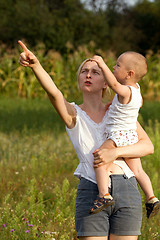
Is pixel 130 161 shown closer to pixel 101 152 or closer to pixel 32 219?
pixel 101 152

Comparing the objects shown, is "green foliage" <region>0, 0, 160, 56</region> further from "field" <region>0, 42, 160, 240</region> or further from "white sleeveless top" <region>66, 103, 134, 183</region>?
"white sleeveless top" <region>66, 103, 134, 183</region>

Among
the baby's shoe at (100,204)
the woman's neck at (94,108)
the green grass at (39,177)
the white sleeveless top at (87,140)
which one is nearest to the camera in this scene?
the baby's shoe at (100,204)

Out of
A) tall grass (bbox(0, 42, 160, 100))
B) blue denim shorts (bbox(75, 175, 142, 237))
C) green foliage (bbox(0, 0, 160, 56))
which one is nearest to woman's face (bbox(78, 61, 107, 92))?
blue denim shorts (bbox(75, 175, 142, 237))

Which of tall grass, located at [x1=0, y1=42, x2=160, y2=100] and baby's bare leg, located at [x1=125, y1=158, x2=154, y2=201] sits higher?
tall grass, located at [x1=0, y1=42, x2=160, y2=100]

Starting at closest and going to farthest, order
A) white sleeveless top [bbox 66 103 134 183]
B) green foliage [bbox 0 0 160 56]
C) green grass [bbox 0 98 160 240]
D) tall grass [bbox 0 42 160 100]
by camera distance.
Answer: white sleeveless top [bbox 66 103 134 183]
green grass [bbox 0 98 160 240]
tall grass [bbox 0 42 160 100]
green foliage [bbox 0 0 160 56]

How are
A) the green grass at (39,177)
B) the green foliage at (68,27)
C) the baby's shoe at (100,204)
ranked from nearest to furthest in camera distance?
1. the baby's shoe at (100,204)
2. the green grass at (39,177)
3. the green foliage at (68,27)

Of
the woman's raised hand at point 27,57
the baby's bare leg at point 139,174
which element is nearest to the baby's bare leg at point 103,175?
the baby's bare leg at point 139,174

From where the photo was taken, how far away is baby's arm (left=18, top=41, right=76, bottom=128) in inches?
87.2

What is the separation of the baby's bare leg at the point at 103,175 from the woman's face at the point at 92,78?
0.36 metres

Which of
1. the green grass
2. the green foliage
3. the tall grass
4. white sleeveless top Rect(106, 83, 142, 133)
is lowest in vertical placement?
the green grass

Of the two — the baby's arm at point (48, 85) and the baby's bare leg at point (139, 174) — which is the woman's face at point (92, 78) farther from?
the baby's bare leg at point (139, 174)

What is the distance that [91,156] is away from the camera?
7.72 ft

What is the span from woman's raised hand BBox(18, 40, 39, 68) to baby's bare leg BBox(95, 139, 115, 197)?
62cm

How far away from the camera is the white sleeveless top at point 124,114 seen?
225 cm
